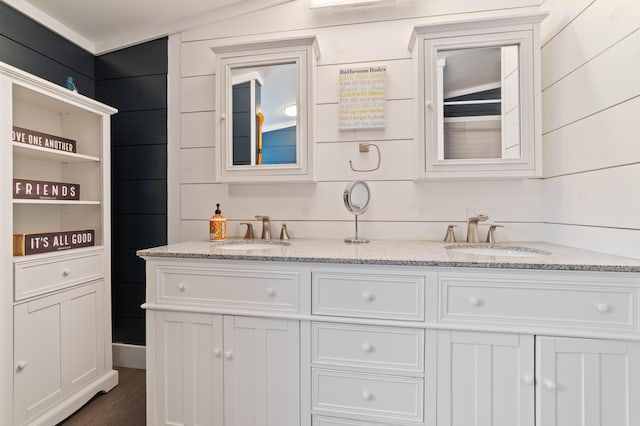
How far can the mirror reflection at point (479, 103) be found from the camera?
5.07ft

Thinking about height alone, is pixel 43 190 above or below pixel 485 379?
above

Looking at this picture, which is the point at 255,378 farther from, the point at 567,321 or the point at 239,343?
the point at 567,321

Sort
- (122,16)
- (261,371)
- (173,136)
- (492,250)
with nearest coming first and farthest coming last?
(261,371) → (492,250) → (122,16) → (173,136)

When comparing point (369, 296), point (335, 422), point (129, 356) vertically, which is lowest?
point (129, 356)

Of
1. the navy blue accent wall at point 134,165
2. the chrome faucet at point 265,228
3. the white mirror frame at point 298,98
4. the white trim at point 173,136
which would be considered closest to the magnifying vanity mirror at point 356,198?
the white mirror frame at point 298,98

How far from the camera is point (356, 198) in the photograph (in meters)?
1.69

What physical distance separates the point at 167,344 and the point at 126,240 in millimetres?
1020

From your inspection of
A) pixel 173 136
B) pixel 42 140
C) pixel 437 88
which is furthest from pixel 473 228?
pixel 42 140

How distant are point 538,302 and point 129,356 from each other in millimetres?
2318

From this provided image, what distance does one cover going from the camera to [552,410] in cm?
108

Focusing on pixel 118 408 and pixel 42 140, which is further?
pixel 118 408

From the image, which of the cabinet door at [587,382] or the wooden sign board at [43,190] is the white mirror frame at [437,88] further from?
the wooden sign board at [43,190]

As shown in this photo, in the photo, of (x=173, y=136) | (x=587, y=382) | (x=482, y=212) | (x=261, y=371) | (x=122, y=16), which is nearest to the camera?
(x=587, y=382)

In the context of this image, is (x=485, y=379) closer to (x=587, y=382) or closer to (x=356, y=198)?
(x=587, y=382)
